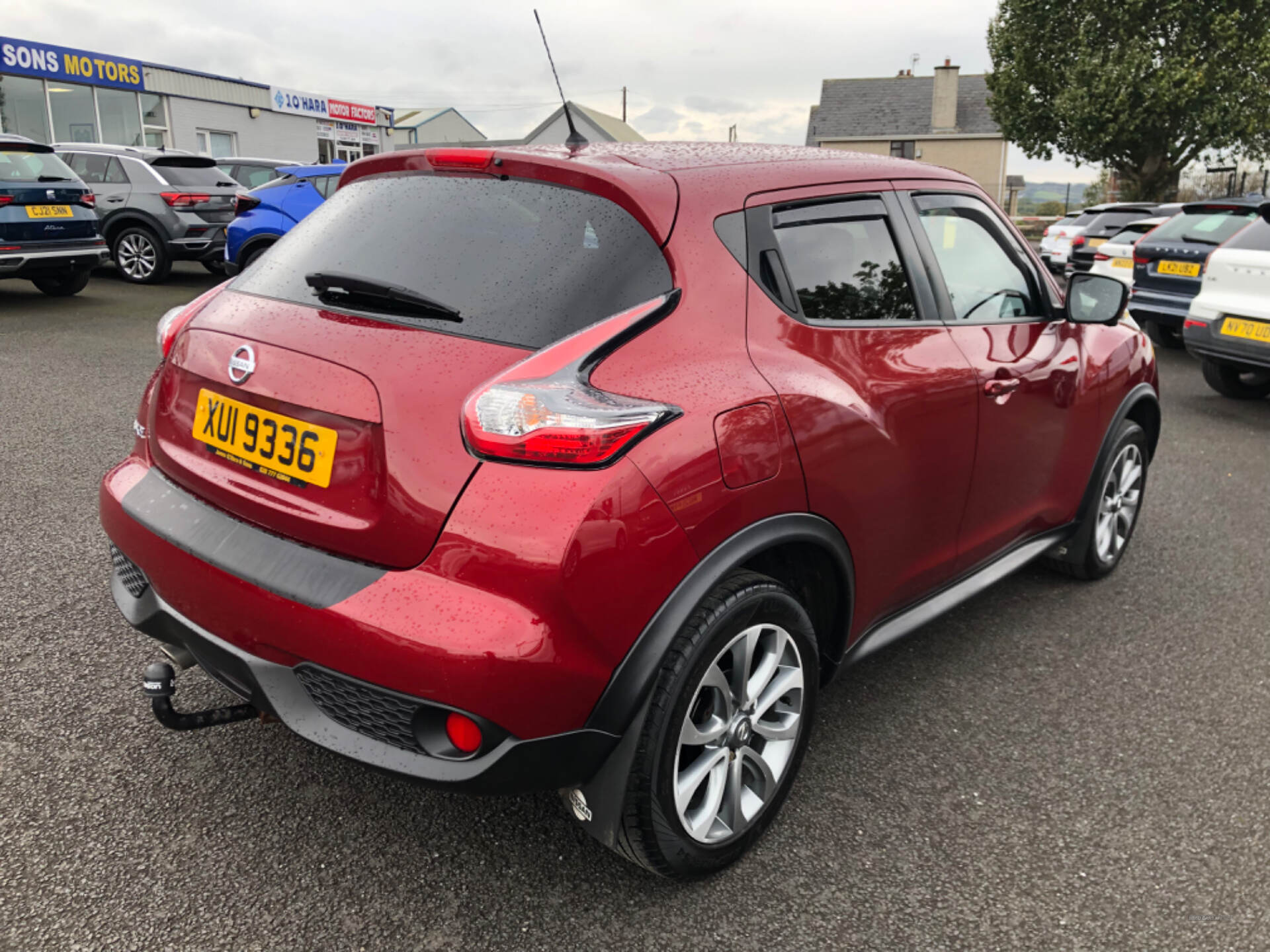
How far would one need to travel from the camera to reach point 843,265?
2.60m

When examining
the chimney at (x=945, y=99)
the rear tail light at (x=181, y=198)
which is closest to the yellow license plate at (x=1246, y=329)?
the rear tail light at (x=181, y=198)

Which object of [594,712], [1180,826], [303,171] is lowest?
[1180,826]

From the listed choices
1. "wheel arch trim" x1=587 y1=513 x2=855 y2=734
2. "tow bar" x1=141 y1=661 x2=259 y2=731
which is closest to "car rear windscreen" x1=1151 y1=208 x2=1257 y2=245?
"wheel arch trim" x1=587 y1=513 x2=855 y2=734

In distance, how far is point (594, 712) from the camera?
1941 millimetres

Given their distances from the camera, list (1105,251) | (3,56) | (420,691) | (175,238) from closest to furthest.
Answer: (420,691), (1105,251), (175,238), (3,56)

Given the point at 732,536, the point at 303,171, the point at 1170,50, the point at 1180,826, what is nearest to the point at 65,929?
the point at 732,536

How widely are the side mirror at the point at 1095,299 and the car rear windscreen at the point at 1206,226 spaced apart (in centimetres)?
677

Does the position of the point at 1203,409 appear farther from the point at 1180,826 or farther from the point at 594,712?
the point at 594,712

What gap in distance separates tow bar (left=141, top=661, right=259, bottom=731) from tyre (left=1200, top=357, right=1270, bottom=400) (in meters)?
8.34

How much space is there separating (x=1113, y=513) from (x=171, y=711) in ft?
11.9

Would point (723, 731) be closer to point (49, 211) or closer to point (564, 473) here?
point (564, 473)

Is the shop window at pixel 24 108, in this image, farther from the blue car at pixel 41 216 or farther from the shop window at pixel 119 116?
the blue car at pixel 41 216

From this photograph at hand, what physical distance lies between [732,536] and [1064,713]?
1.64m

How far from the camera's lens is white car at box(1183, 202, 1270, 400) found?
23.0ft
